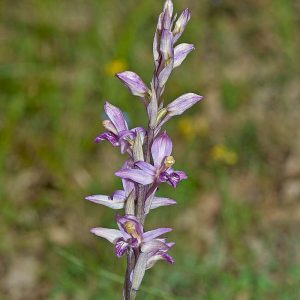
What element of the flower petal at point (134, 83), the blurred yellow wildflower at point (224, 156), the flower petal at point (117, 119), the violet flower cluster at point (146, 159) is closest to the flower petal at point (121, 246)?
the violet flower cluster at point (146, 159)

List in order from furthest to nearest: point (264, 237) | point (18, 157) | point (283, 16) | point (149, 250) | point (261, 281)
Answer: point (283, 16) → point (18, 157) → point (264, 237) → point (261, 281) → point (149, 250)

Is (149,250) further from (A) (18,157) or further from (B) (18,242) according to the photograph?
(A) (18,157)

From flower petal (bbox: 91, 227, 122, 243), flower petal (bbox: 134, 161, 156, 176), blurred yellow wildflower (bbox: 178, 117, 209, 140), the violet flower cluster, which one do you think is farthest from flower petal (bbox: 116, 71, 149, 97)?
blurred yellow wildflower (bbox: 178, 117, 209, 140)

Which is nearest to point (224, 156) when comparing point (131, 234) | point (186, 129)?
point (186, 129)

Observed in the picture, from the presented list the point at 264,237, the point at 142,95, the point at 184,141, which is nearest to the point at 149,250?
the point at 142,95

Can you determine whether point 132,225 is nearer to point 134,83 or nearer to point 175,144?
point 134,83

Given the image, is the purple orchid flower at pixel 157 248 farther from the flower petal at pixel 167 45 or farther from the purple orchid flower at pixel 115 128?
the flower petal at pixel 167 45
